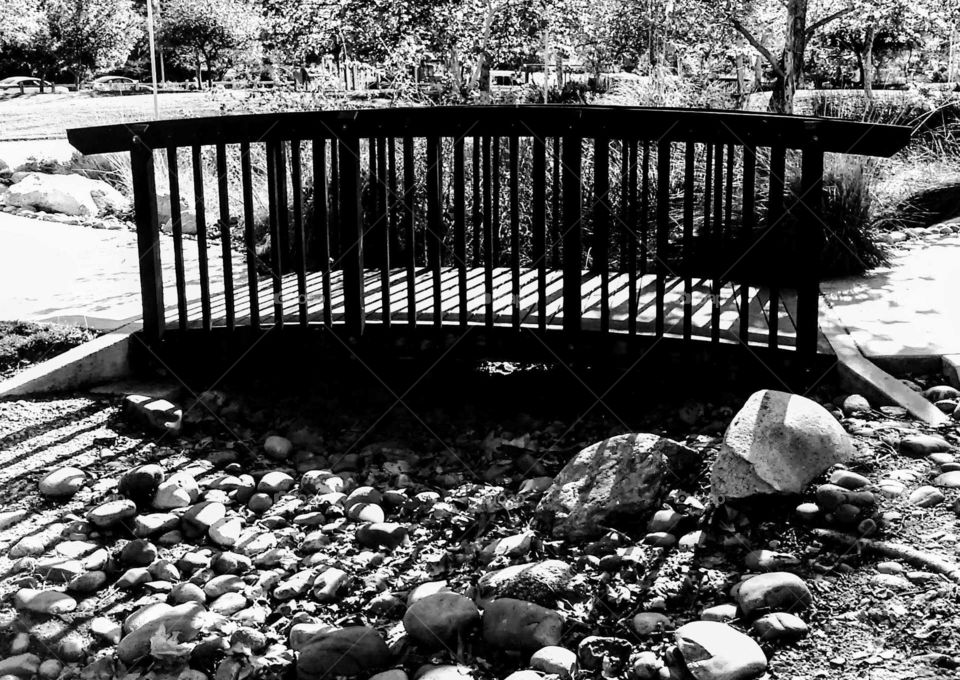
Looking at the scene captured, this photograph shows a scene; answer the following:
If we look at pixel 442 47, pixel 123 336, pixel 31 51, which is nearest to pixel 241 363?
pixel 123 336

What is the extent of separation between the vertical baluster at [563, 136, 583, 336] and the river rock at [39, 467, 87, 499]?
7.38ft

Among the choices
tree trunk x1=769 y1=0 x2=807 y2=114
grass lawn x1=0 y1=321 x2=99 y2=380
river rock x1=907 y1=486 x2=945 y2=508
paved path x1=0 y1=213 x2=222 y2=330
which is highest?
tree trunk x1=769 y1=0 x2=807 y2=114

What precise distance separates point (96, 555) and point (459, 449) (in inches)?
69.8

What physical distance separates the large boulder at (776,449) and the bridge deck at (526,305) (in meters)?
1.01

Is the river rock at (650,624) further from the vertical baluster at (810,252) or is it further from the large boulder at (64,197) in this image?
the large boulder at (64,197)

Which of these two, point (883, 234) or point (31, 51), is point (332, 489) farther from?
point (31, 51)

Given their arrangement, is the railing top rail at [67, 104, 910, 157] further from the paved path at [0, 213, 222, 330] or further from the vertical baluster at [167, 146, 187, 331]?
the paved path at [0, 213, 222, 330]

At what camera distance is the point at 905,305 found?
6.32 m

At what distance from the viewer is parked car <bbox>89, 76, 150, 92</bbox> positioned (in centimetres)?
3484

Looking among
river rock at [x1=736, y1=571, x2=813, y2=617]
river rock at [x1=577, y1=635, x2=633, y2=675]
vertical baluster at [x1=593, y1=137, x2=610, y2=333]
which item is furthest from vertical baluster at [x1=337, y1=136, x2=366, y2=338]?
river rock at [x1=736, y1=571, x2=813, y2=617]

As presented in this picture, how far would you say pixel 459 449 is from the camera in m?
5.37

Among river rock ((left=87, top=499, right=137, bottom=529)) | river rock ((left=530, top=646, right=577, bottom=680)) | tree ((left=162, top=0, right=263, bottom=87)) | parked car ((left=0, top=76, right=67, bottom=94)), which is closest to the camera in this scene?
river rock ((left=530, top=646, right=577, bottom=680))

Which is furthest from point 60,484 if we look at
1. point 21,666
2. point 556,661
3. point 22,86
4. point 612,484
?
point 22,86

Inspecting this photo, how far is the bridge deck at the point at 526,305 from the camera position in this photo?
5.55 meters
